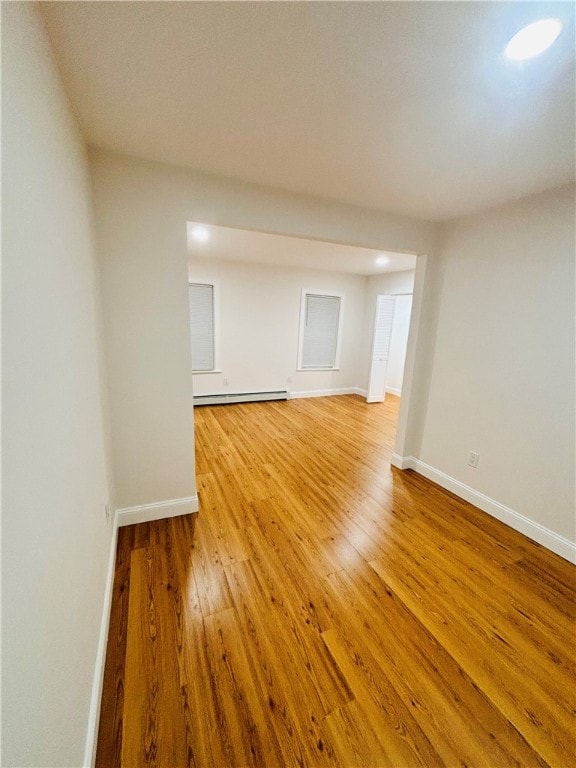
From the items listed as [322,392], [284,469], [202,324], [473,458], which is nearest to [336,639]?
[284,469]

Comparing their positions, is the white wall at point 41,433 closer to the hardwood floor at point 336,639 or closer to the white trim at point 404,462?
the hardwood floor at point 336,639

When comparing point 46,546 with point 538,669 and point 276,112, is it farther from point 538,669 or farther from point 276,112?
point 538,669

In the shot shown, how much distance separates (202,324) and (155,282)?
9.67ft

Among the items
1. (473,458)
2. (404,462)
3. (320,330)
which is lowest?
(404,462)

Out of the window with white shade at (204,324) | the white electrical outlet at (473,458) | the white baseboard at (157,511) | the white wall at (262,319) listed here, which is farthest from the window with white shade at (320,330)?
the white baseboard at (157,511)

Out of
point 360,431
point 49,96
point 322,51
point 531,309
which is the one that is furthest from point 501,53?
point 360,431

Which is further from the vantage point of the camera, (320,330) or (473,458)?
(320,330)

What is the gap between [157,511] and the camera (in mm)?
2100

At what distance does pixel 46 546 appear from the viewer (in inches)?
26.8

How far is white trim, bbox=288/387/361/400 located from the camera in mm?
5606

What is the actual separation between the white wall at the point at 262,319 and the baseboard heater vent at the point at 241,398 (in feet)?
0.29

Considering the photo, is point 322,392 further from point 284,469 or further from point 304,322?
point 284,469

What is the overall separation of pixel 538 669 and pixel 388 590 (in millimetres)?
658

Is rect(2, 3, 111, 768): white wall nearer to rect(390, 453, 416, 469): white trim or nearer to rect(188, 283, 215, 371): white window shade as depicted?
rect(390, 453, 416, 469): white trim
